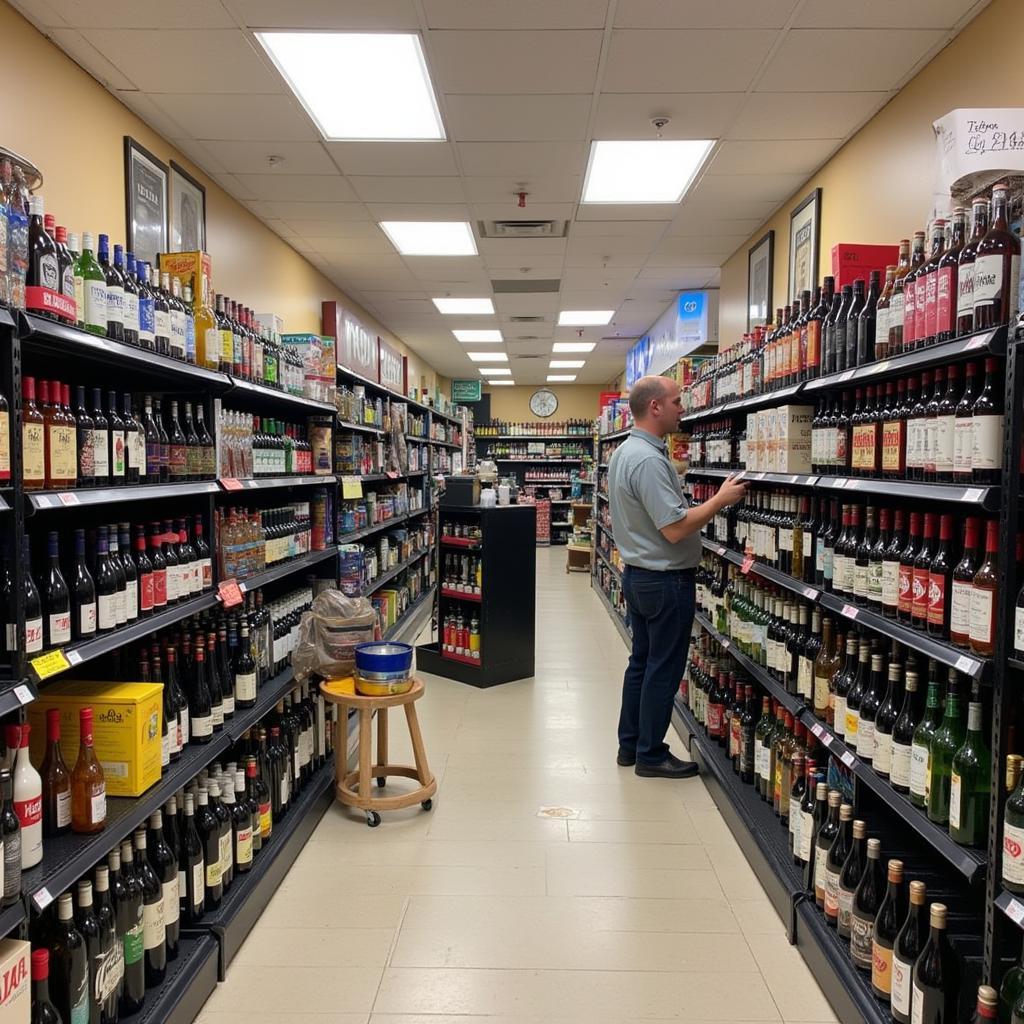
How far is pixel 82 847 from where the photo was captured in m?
2.12

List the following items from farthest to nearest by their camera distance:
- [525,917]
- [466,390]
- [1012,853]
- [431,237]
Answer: [466,390] → [431,237] → [525,917] → [1012,853]

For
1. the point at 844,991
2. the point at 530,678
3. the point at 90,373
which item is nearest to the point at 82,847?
the point at 90,373

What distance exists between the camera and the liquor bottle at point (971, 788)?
81.9 inches

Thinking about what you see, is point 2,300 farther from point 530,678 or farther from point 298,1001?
point 530,678

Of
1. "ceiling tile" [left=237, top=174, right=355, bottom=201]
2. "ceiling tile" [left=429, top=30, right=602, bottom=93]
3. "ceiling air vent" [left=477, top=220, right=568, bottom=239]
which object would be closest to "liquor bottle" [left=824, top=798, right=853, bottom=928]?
"ceiling tile" [left=429, top=30, right=602, bottom=93]

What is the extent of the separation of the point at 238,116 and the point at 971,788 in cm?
439

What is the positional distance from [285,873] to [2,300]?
99.3 inches

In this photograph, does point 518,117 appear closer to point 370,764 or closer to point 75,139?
point 75,139

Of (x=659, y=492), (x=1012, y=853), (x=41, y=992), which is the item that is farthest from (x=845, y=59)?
(x=41, y=992)

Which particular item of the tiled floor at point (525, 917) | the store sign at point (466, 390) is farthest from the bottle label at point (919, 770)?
the store sign at point (466, 390)

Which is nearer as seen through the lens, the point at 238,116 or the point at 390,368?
the point at 238,116

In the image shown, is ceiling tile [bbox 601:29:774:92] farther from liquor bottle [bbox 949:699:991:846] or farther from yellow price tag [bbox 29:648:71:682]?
yellow price tag [bbox 29:648:71:682]

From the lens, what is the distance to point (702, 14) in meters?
3.26

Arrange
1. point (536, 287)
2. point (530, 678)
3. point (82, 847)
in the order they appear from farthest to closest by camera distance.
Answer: point (536, 287)
point (530, 678)
point (82, 847)
